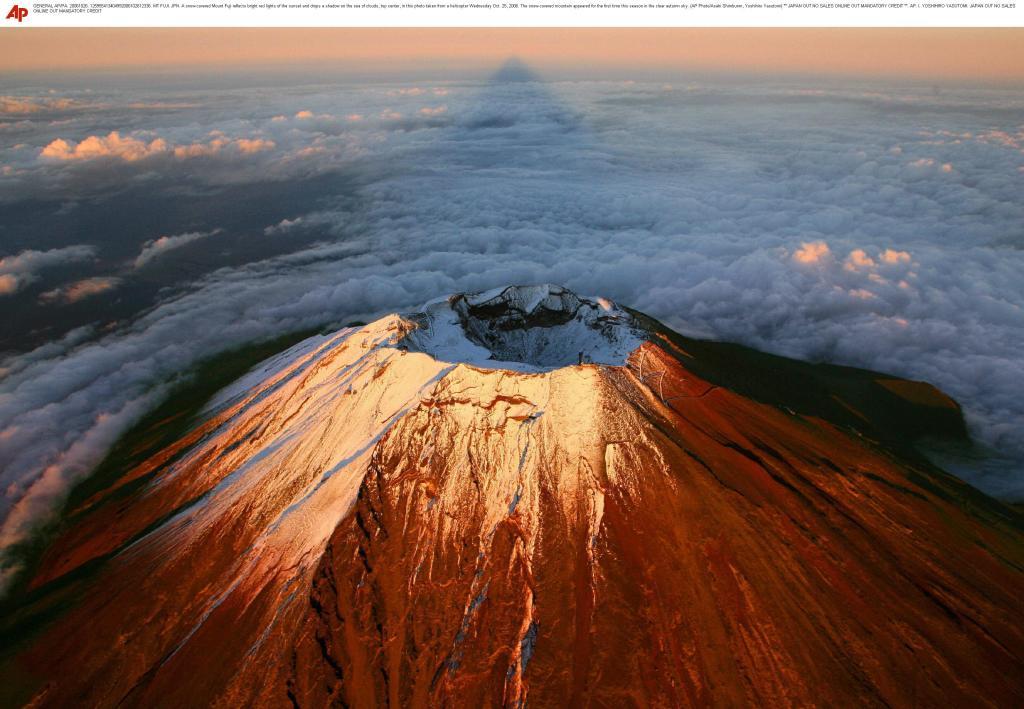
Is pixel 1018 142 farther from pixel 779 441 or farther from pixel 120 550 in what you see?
pixel 120 550

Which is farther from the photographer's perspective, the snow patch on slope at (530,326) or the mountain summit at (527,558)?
the snow patch on slope at (530,326)

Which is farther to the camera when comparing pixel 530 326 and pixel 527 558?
pixel 530 326

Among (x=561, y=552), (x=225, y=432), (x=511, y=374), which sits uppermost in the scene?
Result: (x=511, y=374)

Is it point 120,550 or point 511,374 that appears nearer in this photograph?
point 511,374

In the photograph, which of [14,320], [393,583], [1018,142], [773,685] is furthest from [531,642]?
[1018,142]

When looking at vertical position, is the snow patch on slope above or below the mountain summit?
above

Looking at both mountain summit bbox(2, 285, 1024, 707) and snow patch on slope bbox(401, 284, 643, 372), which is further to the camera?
snow patch on slope bbox(401, 284, 643, 372)

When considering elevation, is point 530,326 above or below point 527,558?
above

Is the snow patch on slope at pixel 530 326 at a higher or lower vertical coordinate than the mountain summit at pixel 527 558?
higher
